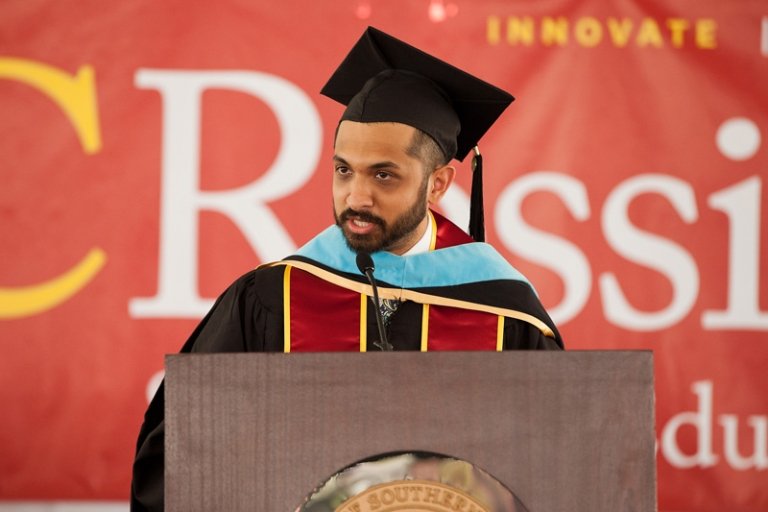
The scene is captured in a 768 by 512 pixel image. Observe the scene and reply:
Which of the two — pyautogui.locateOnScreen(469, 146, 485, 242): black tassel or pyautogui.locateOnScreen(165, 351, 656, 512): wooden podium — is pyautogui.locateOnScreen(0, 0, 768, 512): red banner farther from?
pyautogui.locateOnScreen(165, 351, 656, 512): wooden podium

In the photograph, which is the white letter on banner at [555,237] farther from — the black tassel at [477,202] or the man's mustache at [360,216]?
the man's mustache at [360,216]

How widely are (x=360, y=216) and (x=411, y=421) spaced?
0.94 metres

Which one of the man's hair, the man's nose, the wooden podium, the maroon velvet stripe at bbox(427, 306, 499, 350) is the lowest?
the wooden podium

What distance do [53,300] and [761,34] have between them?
293 centimetres

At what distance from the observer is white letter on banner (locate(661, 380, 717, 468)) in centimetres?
370

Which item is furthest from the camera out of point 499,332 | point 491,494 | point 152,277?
point 152,277

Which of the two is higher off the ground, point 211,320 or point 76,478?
point 211,320

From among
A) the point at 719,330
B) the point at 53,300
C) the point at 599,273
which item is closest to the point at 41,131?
the point at 53,300

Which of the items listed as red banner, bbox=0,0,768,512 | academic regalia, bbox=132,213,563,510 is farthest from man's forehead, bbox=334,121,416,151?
red banner, bbox=0,0,768,512

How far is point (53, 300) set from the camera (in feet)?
12.1

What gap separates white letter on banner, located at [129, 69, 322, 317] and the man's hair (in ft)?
4.99

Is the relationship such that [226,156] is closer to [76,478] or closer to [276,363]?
[76,478]

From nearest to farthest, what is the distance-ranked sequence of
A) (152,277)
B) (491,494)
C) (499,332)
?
(491,494) → (499,332) → (152,277)

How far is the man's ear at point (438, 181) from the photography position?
228 centimetres
